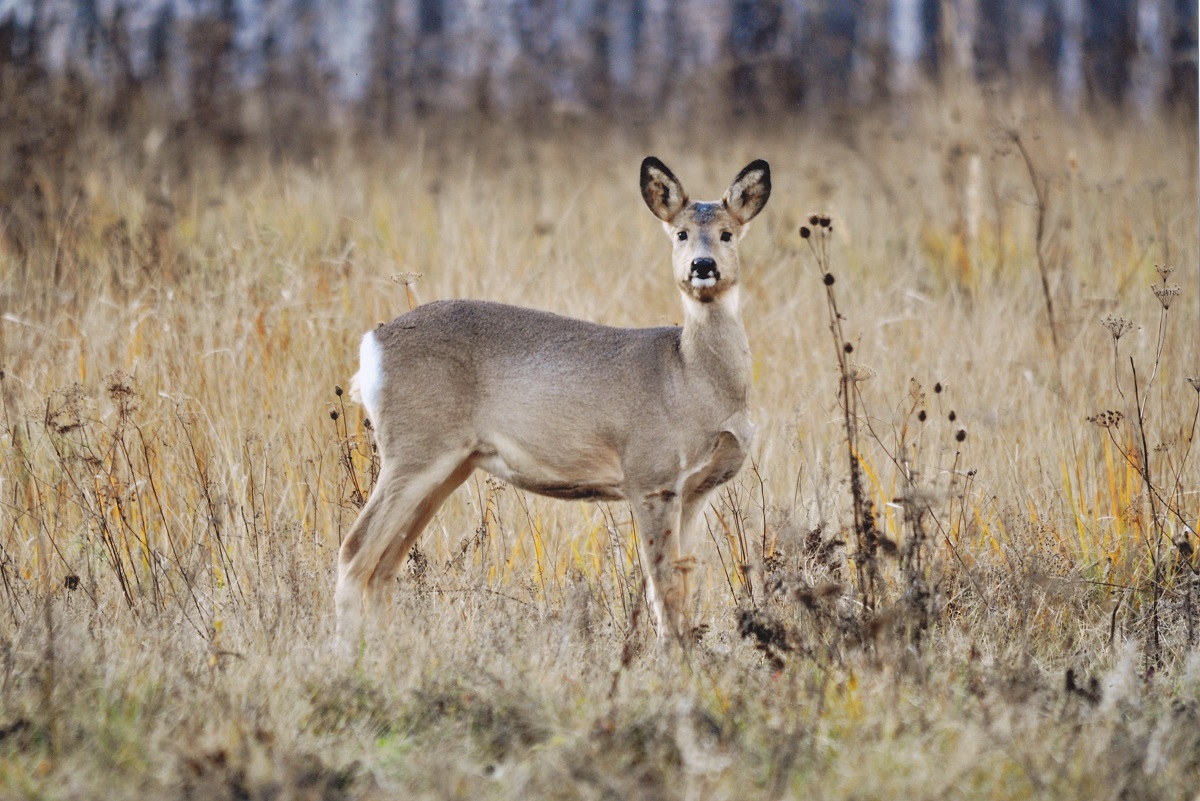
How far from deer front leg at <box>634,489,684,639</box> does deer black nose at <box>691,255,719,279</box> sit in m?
0.74

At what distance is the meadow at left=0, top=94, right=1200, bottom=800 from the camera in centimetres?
350

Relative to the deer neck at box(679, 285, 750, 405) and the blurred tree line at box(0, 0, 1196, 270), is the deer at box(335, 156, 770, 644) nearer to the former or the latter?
the deer neck at box(679, 285, 750, 405)

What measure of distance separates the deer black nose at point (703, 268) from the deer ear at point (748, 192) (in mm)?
400

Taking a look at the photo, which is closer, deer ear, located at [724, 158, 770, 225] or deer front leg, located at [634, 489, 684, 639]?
deer front leg, located at [634, 489, 684, 639]

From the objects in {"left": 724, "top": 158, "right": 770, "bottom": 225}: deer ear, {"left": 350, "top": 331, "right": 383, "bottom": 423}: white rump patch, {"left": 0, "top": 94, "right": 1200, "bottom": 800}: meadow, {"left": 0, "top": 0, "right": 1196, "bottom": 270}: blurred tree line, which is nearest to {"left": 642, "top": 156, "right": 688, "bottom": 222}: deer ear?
{"left": 724, "top": 158, "right": 770, "bottom": 225}: deer ear

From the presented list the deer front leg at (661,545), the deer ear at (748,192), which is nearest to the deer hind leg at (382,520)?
the deer front leg at (661,545)

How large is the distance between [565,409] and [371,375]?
0.70m

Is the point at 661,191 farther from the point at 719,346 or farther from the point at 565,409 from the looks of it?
the point at 565,409

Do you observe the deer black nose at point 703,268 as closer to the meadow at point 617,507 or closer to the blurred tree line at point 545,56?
the meadow at point 617,507

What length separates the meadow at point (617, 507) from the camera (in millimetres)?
3496

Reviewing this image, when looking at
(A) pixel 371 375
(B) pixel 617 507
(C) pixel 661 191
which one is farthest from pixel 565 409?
(B) pixel 617 507

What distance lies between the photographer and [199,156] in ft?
33.4

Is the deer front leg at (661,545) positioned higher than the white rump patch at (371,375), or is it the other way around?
the white rump patch at (371,375)

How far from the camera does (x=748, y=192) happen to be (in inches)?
198
